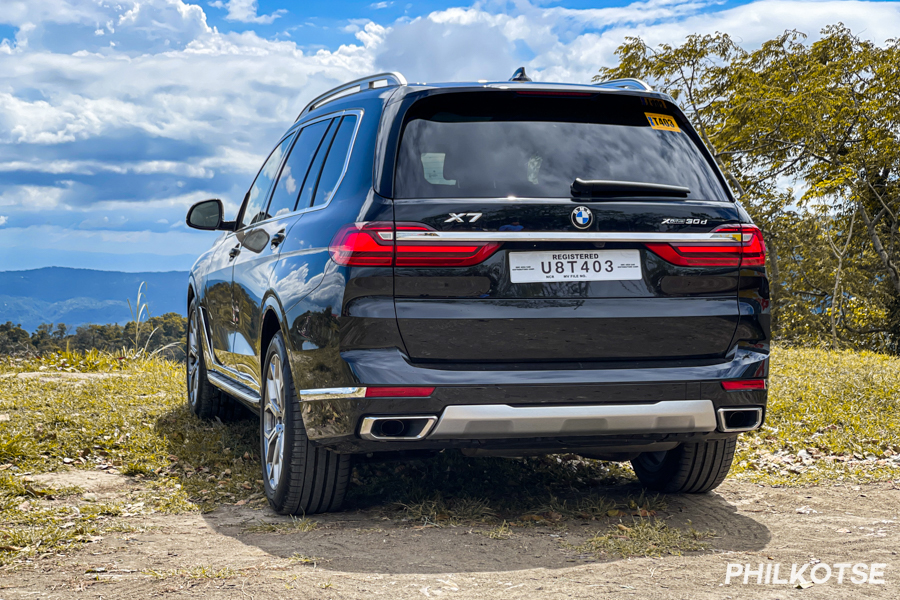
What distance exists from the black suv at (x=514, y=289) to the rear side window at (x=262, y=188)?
4.72 ft

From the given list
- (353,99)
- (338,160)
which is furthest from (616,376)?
(353,99)

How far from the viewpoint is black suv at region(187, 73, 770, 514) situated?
12.1 feet

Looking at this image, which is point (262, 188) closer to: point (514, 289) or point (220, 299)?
point (220, 299)

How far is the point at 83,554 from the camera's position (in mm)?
3836

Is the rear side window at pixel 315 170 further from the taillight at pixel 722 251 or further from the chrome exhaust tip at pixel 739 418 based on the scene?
the chrome exhaust tip at pixel 739 418

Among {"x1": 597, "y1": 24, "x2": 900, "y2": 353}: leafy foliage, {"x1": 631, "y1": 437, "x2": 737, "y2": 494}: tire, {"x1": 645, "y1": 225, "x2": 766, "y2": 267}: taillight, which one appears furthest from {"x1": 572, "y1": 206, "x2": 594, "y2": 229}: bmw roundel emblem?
{"x1": 597, "y1": 24, "x2": 900, "y2": 353}: leafy foliage

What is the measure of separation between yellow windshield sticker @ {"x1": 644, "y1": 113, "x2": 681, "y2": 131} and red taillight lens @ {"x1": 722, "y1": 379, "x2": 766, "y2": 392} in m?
1.23

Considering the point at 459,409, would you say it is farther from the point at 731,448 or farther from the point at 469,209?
the point at 731,448

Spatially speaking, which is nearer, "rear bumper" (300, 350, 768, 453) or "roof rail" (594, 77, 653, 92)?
"rear bumper" (300, 350, 768, 453)

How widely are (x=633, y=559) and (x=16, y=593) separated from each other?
7.62 ft

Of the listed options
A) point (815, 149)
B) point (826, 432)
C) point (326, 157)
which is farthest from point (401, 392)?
point (815, 149)

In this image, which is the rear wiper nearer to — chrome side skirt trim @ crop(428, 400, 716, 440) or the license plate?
the license plate

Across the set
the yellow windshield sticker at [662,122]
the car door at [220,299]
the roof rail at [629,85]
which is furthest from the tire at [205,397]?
the yellow windshield sticker at [662,122]

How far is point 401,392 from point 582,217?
3.46ft
